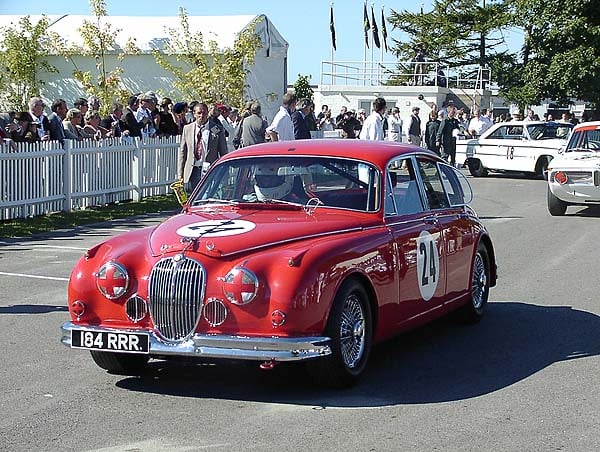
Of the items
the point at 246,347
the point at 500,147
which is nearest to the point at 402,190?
the point at 246,347

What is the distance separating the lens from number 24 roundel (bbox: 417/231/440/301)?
785 cm

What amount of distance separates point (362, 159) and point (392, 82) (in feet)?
174

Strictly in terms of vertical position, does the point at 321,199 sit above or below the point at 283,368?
above

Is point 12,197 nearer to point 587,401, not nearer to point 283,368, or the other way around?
point 283,368

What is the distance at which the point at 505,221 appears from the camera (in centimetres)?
1766

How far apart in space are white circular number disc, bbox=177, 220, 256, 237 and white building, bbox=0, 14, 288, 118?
2626 centimetres

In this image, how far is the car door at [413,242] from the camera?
7.58m

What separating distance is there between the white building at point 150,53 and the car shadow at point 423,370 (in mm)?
25241

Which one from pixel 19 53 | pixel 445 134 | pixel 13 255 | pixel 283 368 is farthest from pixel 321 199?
pixel 19 53

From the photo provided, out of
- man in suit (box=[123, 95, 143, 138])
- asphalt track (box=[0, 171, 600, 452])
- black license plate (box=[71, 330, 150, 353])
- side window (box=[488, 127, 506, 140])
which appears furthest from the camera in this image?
side window (box=[488, 127, 506, 140])

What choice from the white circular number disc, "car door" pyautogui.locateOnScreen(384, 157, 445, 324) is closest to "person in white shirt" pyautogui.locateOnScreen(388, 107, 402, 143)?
"car door" pyautogui.locateOnScreen(384, 157, 445, 324)

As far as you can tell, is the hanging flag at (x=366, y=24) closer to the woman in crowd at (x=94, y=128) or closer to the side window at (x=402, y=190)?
the woman in crowd at (x=94, y=128)

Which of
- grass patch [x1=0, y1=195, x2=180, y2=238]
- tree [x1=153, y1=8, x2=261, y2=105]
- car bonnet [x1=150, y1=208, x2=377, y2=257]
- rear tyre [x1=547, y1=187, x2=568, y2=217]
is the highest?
tree [x1=153, y1=8, x2=261, y2=105]

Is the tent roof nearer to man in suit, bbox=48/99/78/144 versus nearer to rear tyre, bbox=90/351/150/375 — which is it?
man in suit, bbox=48/99/78/144
